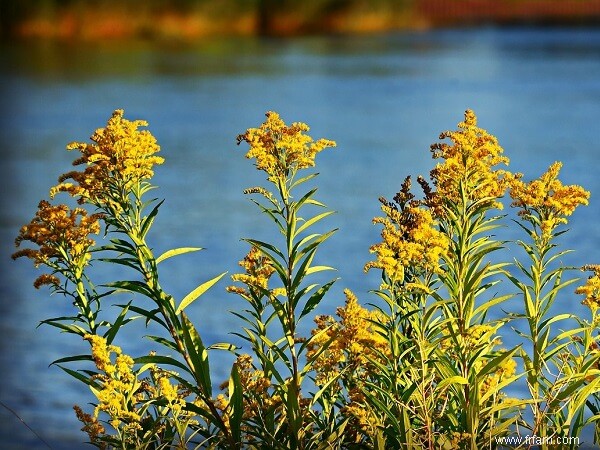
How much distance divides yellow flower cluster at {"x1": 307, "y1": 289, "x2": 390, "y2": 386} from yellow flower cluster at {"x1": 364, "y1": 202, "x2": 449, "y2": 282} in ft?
0.69

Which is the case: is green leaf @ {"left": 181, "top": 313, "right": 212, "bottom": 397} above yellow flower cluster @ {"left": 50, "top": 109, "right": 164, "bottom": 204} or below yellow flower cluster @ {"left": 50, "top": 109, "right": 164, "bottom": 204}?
below

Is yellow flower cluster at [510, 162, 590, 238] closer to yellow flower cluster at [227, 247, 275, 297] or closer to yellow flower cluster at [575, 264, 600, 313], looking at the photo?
yellow flower cluster at [575, 264, 600, 313]

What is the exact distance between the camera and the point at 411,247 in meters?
2.92

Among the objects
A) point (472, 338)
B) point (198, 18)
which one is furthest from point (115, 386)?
point (198, 18)

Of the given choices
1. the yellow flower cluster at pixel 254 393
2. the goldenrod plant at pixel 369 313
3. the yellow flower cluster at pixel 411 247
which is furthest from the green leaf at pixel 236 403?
the yellow flower cluster at pixel 411 247

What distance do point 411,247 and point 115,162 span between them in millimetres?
785

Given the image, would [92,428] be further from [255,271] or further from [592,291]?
[592,291]

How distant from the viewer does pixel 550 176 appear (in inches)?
125

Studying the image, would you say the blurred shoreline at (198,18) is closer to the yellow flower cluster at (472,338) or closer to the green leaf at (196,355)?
the green leaf at (196,355)

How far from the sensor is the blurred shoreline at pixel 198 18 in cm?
3375

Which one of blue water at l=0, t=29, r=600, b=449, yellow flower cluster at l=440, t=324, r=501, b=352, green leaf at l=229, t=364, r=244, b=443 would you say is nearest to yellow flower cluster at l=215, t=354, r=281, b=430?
green leaf at l=229, t=364, r=244, b=443

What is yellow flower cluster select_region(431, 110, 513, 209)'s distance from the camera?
307cm

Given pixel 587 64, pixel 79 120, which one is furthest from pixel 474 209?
pixel 587 64

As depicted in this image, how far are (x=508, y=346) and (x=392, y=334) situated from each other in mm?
3849
